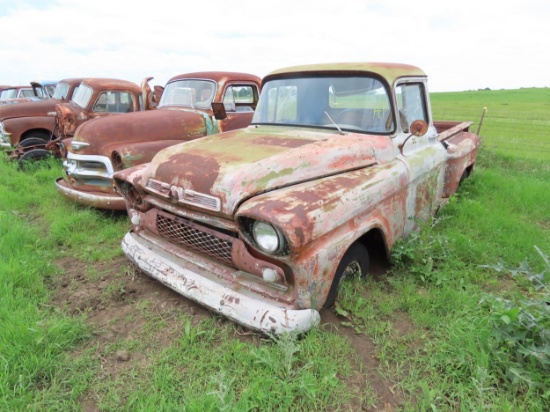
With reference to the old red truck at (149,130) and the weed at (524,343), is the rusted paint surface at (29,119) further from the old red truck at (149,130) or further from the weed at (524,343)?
the weed at (524,343)

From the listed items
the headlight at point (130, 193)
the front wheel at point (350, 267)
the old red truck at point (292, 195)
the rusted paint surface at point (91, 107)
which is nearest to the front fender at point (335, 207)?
the old red truck at point (292, 195)

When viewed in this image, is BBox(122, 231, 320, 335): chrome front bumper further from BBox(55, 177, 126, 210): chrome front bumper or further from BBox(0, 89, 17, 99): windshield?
BBox(0, 89, 17, 99): windshield

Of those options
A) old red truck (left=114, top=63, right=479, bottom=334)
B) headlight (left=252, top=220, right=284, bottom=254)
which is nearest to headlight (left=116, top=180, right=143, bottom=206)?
old red truck (left=114, top=63, right=479, bottom=334)

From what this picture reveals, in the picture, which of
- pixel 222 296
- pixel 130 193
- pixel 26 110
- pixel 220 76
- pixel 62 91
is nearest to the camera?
pixel 222 296

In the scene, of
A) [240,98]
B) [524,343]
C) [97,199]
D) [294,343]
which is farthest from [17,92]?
[524,343]

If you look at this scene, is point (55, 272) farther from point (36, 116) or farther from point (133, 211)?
point (36, 116)

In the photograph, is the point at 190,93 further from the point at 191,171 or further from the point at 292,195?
the point at 292,195

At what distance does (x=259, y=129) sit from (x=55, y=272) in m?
2.30

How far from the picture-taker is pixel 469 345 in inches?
87.0

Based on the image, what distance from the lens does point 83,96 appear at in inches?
269

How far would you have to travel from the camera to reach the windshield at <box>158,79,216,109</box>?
5.65 metres

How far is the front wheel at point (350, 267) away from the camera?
2480mm

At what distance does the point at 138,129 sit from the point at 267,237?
3.63 meters

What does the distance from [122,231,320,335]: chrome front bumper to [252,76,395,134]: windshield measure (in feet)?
5.48
